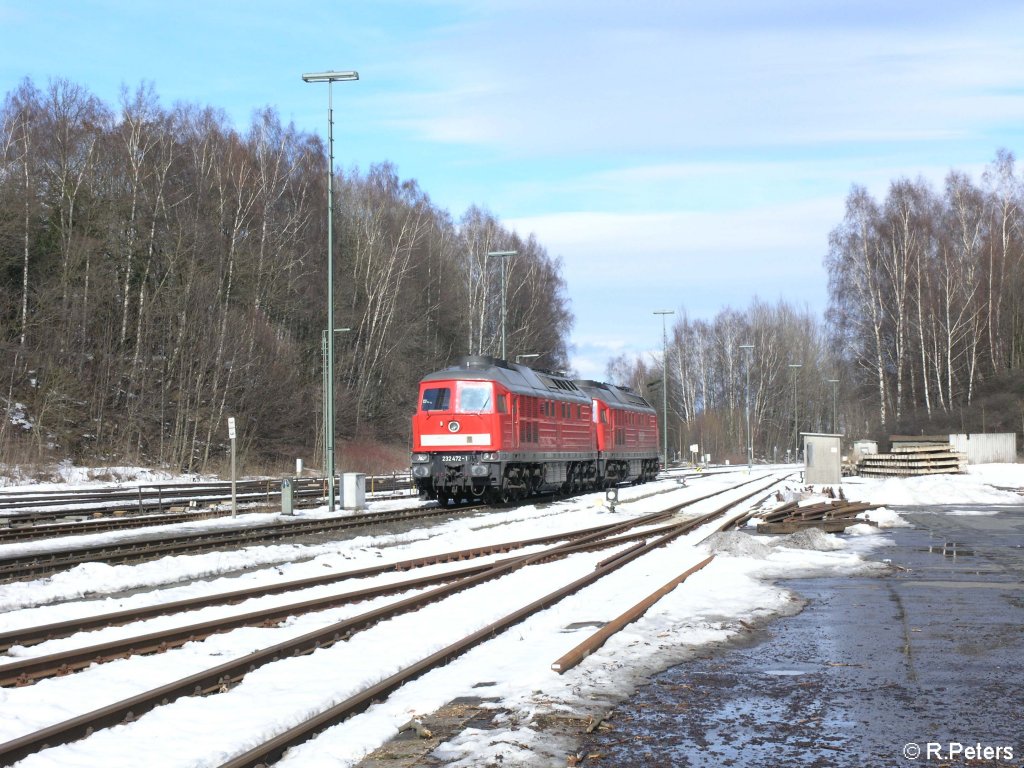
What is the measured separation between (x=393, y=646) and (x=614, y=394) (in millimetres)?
33749

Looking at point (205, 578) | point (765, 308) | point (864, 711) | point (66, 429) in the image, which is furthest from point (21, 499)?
point (765, 308)

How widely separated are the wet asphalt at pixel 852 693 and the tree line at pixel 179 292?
32136mm

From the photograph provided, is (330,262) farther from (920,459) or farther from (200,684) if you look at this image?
(920,459)

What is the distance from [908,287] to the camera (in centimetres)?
6281

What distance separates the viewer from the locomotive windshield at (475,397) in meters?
28.5

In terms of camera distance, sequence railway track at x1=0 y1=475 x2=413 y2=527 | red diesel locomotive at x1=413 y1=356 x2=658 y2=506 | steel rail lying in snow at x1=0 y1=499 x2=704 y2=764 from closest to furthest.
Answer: steel rail lying in snow at x1=0 y1=499 x2=704 y2=764 → railway track at x1=0 y1=475 x2=413 y2=527 → red diesel locomotive at x1=413 y1=356 x2=658 y2=506

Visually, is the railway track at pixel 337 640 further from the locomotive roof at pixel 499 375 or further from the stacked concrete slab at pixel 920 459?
the stacked concrete slab at pixel 920 459

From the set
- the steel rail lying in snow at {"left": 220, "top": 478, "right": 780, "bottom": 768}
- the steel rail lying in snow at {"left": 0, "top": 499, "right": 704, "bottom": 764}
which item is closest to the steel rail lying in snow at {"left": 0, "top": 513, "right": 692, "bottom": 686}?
the steel rail lying in snow at {"left": 0, "top": 499, "right": 704, "bottom": 764}

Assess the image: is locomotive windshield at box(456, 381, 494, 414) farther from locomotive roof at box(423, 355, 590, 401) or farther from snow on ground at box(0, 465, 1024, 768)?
snow on ground at box(0, 465, 1024, 768)

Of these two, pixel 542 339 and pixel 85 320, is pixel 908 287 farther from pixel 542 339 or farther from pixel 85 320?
pixel 85 320

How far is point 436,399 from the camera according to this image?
29.4 metres

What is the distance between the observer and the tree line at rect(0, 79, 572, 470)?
41844 mm

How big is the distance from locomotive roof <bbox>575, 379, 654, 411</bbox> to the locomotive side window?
981cm

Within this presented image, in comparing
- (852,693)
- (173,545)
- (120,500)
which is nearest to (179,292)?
(120,500)
